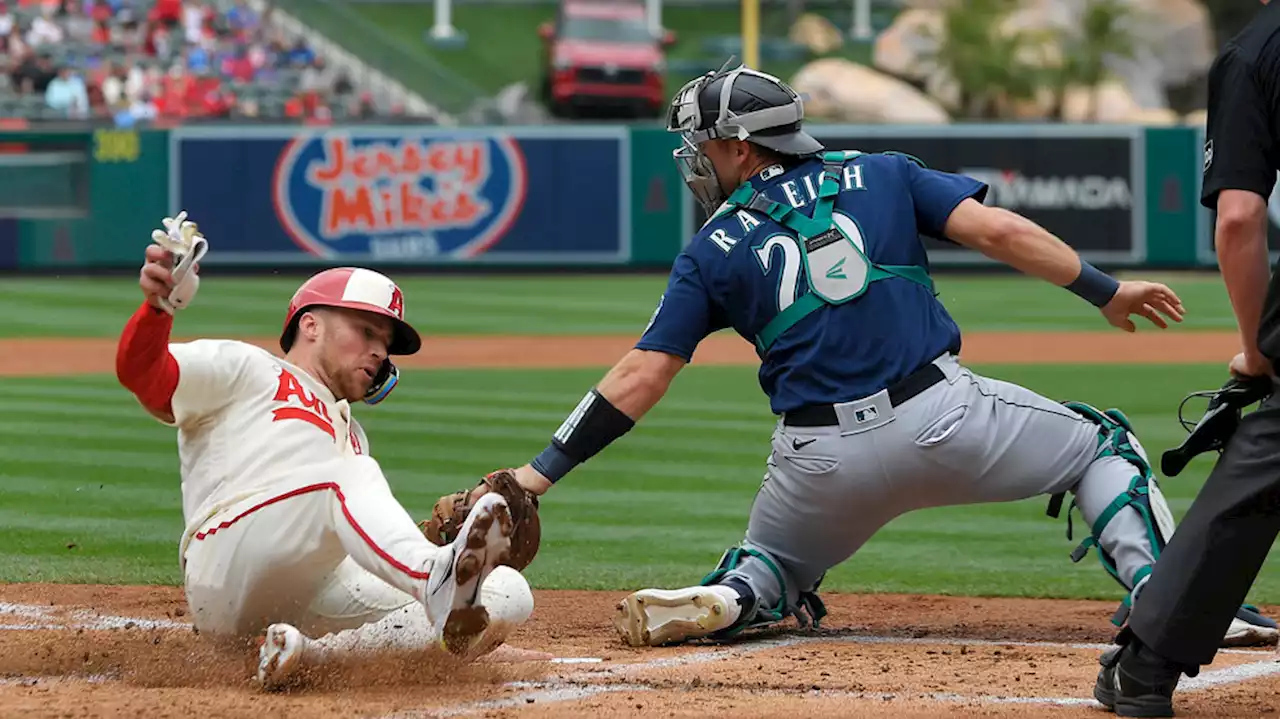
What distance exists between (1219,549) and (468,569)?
172 centimetres

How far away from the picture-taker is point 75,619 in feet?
18.7

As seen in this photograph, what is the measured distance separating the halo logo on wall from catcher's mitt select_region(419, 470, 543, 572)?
61.1 ft

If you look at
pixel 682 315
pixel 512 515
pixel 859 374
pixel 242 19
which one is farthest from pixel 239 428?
pixel 242 19

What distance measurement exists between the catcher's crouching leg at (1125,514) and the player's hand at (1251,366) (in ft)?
2.61

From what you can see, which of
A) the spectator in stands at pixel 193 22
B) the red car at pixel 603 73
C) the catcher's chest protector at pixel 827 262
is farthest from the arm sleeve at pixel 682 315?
the red car at pixel 603 73

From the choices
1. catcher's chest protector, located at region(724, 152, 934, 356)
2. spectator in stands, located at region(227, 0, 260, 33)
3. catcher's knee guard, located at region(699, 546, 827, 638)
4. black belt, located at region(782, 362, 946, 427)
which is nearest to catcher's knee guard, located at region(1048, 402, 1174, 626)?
black belt, located at region(782, 362, 946, 427)

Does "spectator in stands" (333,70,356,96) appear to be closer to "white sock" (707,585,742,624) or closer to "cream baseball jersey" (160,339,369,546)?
"white sock" (707,585,742,624)

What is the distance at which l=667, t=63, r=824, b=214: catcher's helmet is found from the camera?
5.45 meters

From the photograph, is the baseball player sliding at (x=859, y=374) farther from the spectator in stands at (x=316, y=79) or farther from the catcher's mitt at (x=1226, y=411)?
the spectator in stands at (x=316, y=79)

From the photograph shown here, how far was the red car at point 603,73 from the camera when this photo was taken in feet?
103

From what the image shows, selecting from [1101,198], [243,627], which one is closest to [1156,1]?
[1101,198]

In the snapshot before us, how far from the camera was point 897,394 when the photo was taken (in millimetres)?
5211

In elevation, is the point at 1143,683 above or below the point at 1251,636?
above

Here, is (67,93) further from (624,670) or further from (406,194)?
(624,670)
